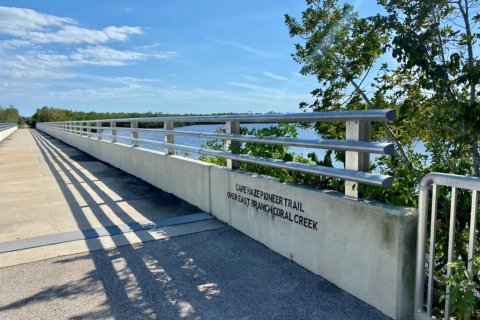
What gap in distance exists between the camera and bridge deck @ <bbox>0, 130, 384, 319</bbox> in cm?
326

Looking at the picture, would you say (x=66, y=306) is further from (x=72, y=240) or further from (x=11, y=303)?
(x=72, y=240)

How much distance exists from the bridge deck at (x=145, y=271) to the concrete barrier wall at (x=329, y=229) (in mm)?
142

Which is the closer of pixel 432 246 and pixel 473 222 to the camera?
pixel 473 222

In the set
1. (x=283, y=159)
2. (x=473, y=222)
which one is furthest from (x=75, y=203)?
(x=473, y=222)

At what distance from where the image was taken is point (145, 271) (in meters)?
4.01

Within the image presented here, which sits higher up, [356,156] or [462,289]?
[356,156]

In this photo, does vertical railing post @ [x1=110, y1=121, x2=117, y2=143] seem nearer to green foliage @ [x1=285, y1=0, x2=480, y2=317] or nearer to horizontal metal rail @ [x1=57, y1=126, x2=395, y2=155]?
horizontal metal rail @ [x1=57, y1=126, x2=395, y2=155]

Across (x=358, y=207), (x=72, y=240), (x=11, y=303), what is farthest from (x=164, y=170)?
(x=358, y=207)

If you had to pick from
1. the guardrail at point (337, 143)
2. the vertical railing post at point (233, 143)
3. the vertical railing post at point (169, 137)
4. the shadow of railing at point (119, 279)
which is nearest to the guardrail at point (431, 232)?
the guardrail at point (337, 143)

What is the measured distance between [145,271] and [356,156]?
90.0 inches

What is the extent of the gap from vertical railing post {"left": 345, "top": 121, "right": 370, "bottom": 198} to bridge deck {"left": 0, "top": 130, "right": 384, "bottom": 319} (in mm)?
875

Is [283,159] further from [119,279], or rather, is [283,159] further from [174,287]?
[119,279]

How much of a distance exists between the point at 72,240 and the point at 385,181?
371 cm

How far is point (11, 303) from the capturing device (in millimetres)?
3410
